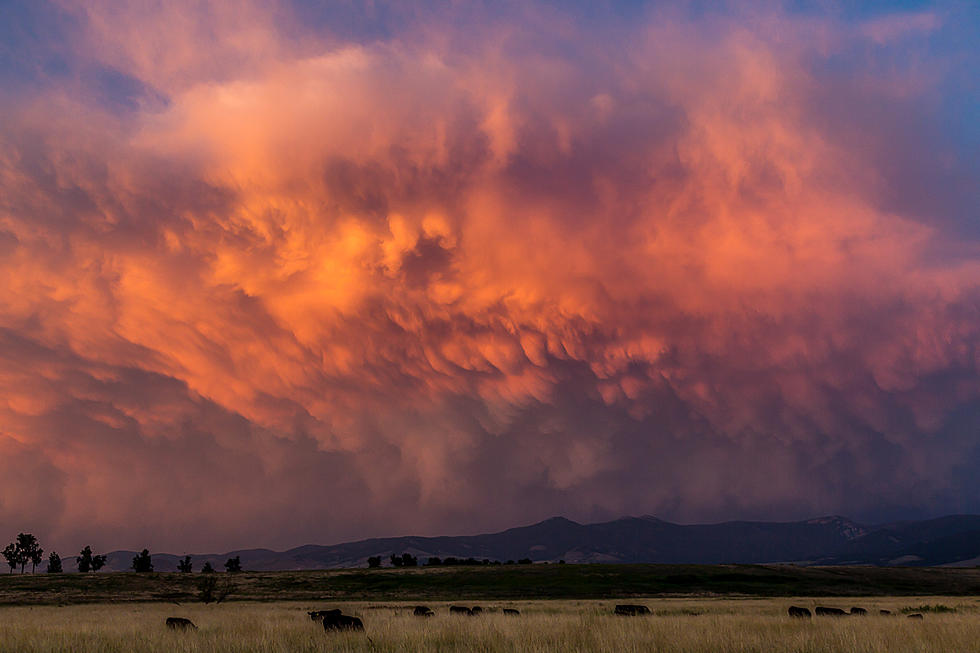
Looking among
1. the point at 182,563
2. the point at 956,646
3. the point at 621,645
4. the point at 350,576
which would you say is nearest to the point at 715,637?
the point at 621,645

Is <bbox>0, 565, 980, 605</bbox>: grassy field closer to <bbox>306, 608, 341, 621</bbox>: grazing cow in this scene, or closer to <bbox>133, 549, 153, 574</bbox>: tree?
<bbox>306, 608, 341, 621</bbox>: grazing cow

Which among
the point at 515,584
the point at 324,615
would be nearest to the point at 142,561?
the point at 515,584

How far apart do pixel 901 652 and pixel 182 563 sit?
21246 cm

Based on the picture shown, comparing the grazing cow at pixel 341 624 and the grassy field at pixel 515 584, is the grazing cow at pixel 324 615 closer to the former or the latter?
the grazing cow at pixel 341 624

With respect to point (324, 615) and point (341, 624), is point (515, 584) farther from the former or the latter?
point (341, 624)

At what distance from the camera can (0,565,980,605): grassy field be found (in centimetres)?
8519

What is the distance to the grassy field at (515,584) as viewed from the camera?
85.2 m

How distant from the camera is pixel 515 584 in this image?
105188mm

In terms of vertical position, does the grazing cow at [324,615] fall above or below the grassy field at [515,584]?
above

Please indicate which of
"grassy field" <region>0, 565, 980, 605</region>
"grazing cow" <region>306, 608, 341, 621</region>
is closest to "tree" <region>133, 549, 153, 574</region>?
"grassy field" <region>0, 565, 980, 605</region>

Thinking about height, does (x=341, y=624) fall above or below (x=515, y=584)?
above

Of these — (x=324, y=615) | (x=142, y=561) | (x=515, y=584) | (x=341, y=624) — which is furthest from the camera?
(x=142, y=561)

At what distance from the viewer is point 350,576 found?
116 meters

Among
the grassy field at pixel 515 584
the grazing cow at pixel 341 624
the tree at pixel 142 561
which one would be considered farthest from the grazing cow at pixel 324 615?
the tree at pixel 142 561
